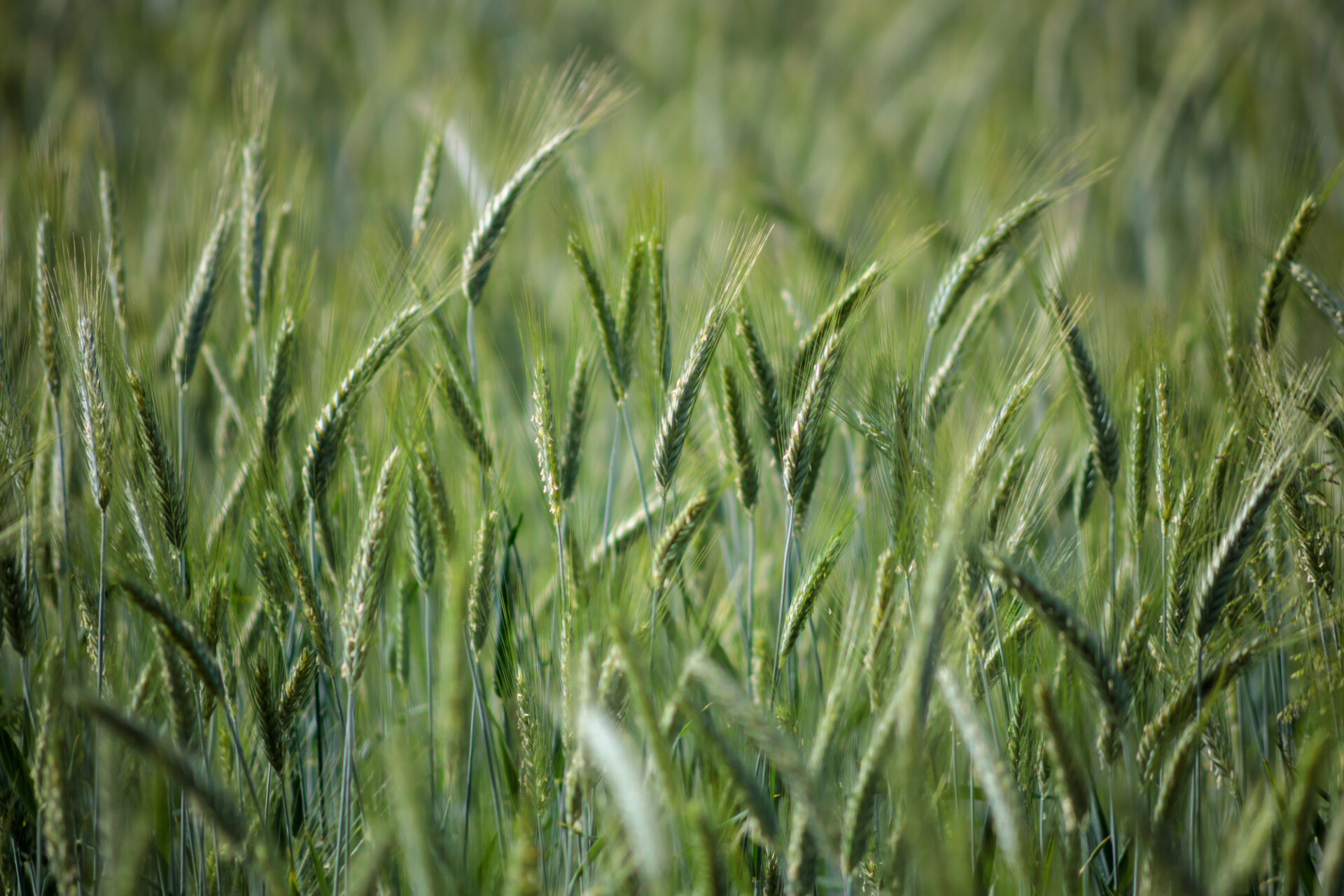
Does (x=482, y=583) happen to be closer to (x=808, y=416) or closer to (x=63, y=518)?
(x=808, y=416)

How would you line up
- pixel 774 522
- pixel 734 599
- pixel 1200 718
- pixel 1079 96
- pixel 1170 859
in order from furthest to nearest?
pixel 1079 96 → pixel 774 522 → pixel 734 599 → pixel 1200 718 → pixel 1170 859

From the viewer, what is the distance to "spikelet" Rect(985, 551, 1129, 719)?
0.77 meters

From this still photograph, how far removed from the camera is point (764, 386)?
1013 millimetres

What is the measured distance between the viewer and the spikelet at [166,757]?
0.64m

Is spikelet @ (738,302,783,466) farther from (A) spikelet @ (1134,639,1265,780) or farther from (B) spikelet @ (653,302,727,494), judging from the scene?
(A) spikelet @ (1134,639,1265,780)

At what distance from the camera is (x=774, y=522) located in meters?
1.61

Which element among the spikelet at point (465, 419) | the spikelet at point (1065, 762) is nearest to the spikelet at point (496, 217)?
the spikelet at point (465, 419)

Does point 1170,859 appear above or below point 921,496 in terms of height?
below

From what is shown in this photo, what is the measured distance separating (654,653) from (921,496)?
415 mm

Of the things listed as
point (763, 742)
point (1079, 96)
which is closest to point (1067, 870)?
point (763, 742)

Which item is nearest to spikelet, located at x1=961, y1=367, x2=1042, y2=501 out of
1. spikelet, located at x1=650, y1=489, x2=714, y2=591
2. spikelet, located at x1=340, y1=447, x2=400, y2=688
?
spikelet, located at x1=650, y1=489, x2=714, y2=591

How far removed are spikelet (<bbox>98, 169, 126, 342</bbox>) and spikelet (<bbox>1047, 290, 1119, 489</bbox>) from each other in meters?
1.41

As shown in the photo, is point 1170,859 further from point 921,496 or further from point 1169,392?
point 1169,392

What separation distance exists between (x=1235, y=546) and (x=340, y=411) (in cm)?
107
